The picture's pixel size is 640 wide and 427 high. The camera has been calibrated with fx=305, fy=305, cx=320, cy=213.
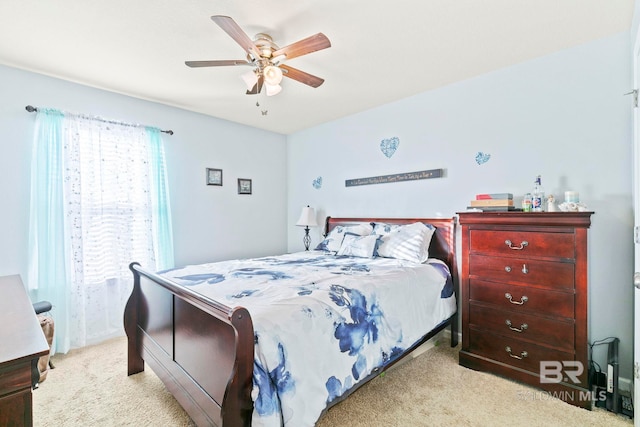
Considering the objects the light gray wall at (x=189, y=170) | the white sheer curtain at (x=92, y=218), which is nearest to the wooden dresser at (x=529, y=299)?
the light gray wall at (x=189, y=170)

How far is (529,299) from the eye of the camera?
7.18 feet

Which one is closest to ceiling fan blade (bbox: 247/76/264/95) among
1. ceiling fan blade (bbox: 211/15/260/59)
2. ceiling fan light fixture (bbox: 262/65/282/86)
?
ceiling fan light fixture (bbox: 262/65/282/86)

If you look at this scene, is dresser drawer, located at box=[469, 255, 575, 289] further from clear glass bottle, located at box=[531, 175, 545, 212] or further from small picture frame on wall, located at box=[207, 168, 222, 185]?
small picture frame on wall, located at box=[207, 168, 222, 185]

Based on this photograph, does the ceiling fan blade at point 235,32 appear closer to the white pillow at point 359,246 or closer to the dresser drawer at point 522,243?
the white pillow at point 359,246

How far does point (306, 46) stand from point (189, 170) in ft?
8.23

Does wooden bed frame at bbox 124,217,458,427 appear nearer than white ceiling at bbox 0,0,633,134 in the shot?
Yes

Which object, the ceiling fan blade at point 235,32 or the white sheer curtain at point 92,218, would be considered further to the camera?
the white sheer curtain at point 92,218

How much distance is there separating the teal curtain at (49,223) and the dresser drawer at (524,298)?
143 inches

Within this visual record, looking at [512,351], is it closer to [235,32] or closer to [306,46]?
[306,46]

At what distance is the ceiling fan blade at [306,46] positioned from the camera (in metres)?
1.82

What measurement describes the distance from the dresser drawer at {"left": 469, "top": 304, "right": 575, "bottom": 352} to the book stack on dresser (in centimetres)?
79

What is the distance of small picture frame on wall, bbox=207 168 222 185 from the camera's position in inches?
157

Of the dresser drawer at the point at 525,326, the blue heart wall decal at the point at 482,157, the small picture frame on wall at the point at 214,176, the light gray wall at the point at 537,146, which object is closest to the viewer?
the dresser drawer at the point at 525,326

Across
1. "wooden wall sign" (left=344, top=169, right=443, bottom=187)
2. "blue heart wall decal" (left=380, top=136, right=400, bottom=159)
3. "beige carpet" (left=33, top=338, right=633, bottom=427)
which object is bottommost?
"beige carpet" (left=33, top=338, right=633, bottom=427)
